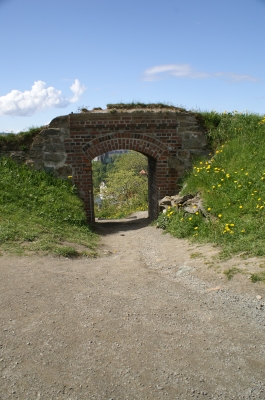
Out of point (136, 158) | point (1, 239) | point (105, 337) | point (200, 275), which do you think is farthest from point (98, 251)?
point (136, 158)

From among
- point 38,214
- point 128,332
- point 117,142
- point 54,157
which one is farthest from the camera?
point 54,157

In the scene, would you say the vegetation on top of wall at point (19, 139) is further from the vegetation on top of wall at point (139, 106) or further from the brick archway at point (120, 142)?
the vegetation on top of wall at point (139, 106)

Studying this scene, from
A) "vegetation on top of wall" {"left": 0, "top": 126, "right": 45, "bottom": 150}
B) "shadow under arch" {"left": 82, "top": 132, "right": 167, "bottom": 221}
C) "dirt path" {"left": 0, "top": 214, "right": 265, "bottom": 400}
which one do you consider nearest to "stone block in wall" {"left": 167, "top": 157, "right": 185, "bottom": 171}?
"shadow under arch" {"left": 82, "top": 132, "right": 167, "bottom": 221}

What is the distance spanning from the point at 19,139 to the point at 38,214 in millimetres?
2742

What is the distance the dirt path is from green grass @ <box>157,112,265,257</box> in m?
0.62

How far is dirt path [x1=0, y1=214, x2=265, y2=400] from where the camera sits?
2.76m

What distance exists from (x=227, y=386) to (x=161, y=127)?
7031 millimetres

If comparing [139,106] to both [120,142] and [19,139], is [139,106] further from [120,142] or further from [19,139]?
[19,139]

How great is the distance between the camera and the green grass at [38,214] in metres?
6.01

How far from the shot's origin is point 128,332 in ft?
11.3

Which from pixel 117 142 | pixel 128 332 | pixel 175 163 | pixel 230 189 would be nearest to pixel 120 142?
pixel 117 142

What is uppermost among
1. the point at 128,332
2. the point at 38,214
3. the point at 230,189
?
the point at 230,189

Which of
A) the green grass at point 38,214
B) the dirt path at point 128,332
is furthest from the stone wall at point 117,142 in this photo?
the dirt path at point 128,332

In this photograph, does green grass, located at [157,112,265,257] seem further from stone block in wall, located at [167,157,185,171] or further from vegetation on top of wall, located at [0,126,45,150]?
vegetation on top of wall, located at [0,126,45,150]
